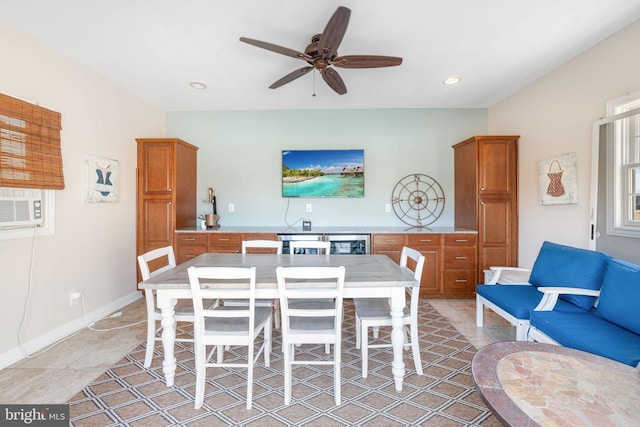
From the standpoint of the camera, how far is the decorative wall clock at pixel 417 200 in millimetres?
4172

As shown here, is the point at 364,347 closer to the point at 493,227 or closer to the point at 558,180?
the point at 493,227

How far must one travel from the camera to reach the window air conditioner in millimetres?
2135

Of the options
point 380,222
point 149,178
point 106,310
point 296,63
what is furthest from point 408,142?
point 106,310

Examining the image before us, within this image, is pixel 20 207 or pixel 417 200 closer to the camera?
pixel 20 207

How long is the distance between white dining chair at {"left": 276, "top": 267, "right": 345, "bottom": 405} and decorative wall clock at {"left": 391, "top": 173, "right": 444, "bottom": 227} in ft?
8.81

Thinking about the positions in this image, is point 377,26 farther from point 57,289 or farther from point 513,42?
point 57,289

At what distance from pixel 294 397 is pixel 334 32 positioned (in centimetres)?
232

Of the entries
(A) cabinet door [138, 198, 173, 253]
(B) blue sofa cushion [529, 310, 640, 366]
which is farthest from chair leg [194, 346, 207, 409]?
(A) cabinet door [138, 198, 173, 253]

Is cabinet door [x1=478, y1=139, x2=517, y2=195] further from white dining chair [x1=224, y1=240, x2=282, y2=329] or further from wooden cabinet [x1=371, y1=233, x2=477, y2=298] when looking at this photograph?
white dining chair [x1=224, y1=240, x2=282, y2=329]

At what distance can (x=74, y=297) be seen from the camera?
9.02 ft

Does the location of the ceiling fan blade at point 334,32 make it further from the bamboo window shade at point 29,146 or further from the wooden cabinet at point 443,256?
the bamboo window shade at point 29,146

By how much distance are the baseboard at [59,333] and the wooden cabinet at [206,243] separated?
0.80 m

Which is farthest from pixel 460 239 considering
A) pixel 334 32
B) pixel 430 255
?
pixel 334 32

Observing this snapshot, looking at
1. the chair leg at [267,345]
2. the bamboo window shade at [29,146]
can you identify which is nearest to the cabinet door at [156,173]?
the bamboo window shade at [29,146]
